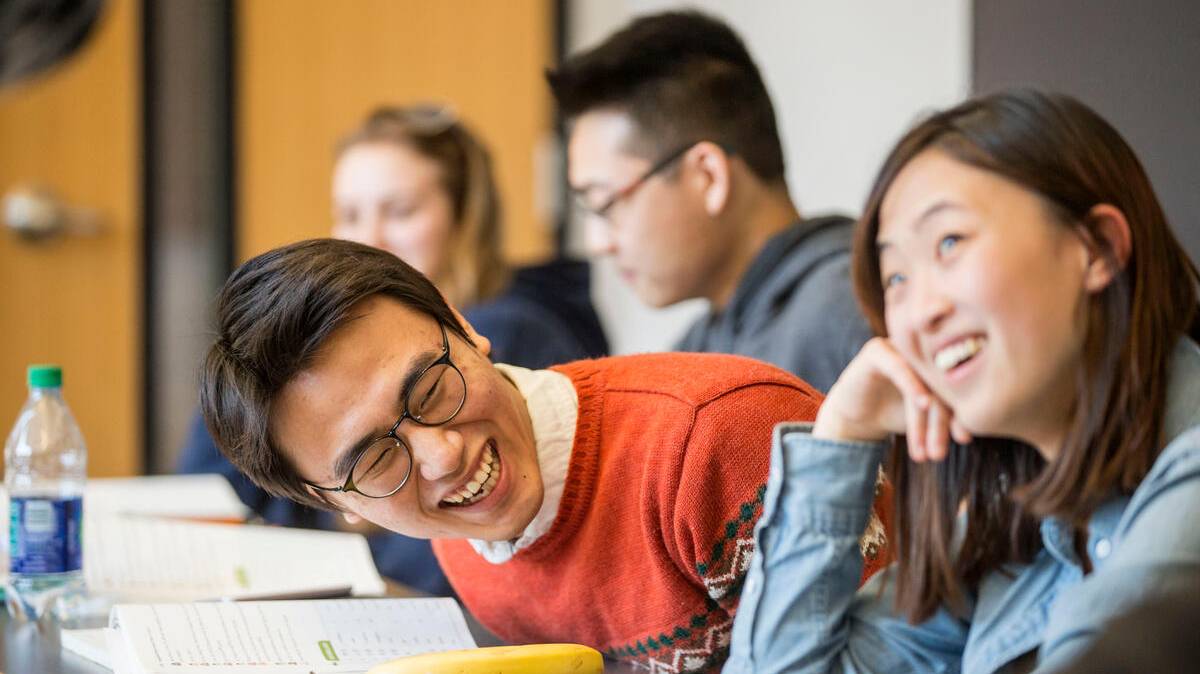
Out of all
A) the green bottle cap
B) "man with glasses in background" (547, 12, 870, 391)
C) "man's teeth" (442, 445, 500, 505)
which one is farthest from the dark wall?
the green bottle cap

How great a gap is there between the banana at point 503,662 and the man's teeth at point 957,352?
395 mm

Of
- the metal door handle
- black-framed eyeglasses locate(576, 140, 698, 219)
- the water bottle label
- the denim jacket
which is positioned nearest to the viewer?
the denim jacket

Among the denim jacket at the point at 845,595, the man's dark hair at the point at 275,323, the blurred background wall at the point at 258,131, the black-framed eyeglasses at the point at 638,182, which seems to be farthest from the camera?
the blurred background wall at the point at 258,131

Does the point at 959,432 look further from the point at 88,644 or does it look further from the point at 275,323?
the point at 88,644

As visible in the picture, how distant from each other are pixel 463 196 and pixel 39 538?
1.38 meters

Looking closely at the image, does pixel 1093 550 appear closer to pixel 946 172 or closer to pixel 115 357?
pixel 946 172

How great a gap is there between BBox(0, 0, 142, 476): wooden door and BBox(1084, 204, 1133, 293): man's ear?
2.97 meters

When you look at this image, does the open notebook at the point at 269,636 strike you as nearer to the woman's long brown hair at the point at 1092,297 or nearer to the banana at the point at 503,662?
the banana at the point at 503,662

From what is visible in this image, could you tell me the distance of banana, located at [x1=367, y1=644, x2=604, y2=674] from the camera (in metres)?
1.03

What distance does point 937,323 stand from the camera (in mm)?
954

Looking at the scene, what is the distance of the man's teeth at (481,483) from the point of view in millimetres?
1211

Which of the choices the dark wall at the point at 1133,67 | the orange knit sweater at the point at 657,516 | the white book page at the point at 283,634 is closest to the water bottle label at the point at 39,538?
the white book page at the point at 283,634

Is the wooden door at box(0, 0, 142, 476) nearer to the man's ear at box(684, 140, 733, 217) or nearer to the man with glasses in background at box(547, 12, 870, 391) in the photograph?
the man with glasses in background at box(547, 12, 870, 391)

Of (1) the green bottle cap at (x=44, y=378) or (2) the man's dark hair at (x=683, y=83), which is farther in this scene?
(2) the man's dark hair at (x=683, y=83)
